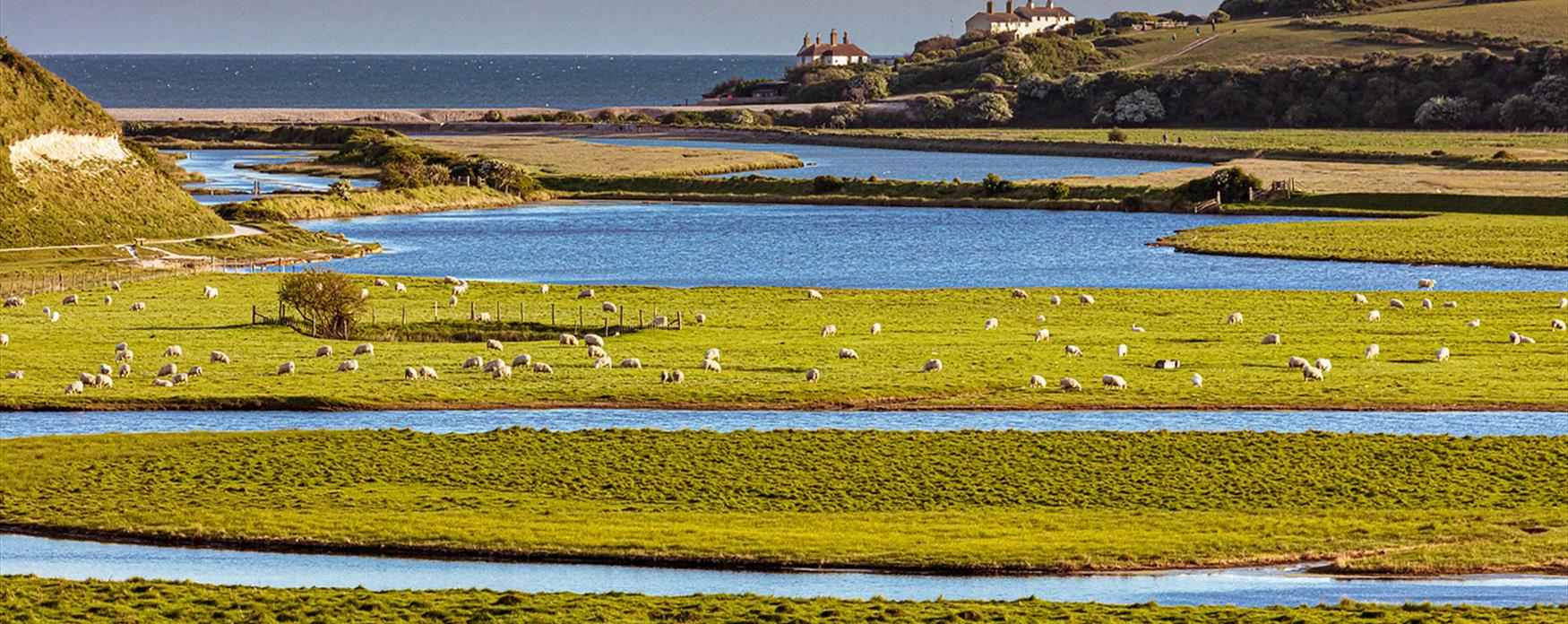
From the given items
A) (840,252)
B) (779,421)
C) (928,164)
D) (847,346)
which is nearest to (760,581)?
(779,421)

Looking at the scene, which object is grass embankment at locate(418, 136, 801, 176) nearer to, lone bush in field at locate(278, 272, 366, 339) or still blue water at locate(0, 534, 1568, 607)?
lone bush in field at locate(278, 272, 366, 339)

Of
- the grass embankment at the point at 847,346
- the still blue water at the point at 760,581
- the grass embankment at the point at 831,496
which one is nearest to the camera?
the still blue water at the point at 760,581

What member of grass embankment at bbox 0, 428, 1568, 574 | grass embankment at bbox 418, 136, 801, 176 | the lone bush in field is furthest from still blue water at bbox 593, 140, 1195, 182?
grass embankment at bbox 0, 428, 1568, 574

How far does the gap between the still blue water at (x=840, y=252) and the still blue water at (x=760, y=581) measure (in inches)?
1802

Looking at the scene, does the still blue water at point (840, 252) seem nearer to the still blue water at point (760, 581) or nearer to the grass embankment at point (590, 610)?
the still blue water at point (760, 581)

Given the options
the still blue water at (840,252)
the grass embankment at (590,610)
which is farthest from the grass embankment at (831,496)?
the still blue water at (840,252)

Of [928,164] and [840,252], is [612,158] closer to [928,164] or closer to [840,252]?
[928,164]

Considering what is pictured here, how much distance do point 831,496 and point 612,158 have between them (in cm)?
12712

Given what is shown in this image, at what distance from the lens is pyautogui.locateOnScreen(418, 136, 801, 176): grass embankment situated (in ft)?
491

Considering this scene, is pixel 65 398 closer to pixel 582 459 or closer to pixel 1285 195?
pixel 582 459

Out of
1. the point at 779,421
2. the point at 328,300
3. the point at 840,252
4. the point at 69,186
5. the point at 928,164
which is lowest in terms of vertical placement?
the point at 779,421

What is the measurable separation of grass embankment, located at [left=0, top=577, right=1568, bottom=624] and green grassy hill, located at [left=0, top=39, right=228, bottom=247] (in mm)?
58072

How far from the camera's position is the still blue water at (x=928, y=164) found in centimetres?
14838

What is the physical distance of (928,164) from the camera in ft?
541
